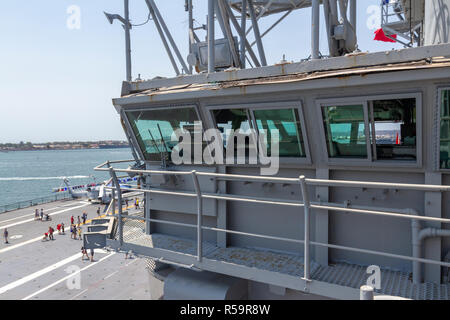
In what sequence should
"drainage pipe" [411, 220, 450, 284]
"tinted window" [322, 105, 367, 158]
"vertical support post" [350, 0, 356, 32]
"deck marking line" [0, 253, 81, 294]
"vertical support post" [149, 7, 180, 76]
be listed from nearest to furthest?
"drainage pipe" [411, 220, 450, 284]
"tinted window" [322, 105, 367, 158]
"vertical support post" [350, 0, 356, 32]
"vertical support post" [149, 7, 180, 76]
"deck marking line" [0, 253, 81, 294]

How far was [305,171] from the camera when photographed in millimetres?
6898

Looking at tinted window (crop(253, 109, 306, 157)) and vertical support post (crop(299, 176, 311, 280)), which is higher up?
tinted window (crop(253, 109, 306, 157))

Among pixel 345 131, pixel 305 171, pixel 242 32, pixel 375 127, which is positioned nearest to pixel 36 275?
pixel 242 32

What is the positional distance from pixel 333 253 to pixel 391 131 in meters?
2.79

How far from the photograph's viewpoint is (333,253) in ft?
22.3

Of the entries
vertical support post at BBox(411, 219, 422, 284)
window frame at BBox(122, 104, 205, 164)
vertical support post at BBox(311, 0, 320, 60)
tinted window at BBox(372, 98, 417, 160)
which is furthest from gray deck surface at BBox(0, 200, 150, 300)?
tinted window at BBox(372, 98, 417, 160)

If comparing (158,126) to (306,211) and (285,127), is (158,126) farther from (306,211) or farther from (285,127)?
(306,211)

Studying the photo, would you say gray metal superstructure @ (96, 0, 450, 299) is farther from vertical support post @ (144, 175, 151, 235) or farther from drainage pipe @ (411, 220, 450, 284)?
vertical support post @ (144, 175, 151, 235)

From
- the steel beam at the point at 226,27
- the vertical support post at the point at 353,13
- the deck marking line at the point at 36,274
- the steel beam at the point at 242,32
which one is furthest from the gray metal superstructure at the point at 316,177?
the deck marking line at the point at 36,274

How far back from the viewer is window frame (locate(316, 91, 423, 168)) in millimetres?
5434

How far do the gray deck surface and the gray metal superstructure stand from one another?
13.6 metres

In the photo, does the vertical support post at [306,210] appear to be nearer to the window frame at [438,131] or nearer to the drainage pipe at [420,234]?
the drainage pipe at [420,234]

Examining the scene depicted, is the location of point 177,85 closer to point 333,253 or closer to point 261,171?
point 261,171
